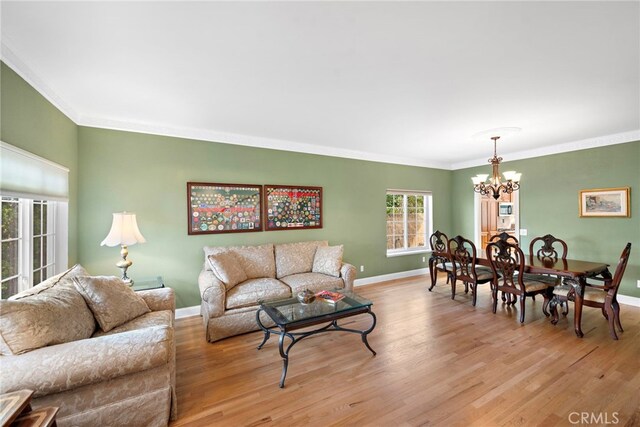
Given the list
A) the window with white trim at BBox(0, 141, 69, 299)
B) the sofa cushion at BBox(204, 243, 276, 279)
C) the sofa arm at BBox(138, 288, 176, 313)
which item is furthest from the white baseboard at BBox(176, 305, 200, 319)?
the window with white trim at BBox(0, 141, 69, 299)

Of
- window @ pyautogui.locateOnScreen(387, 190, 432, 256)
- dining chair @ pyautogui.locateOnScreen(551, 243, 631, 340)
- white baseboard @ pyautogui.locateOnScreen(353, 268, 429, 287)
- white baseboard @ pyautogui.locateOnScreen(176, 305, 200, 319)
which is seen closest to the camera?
dining chair @ pyautogui.locateOnScreen(551, 243, 631, 340)

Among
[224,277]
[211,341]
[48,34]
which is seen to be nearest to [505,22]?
[48,34]

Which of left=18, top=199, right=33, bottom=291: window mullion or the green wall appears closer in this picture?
left=18, top=199, right=33, bottom=291: window mullion

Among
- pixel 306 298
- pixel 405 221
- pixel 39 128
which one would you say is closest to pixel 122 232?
pixel 39 128

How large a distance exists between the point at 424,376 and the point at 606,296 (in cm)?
241

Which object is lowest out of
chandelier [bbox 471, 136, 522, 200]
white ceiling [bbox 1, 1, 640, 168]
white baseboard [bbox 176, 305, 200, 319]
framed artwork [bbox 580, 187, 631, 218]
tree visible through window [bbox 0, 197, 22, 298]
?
white baseboard [bbox 176, 305, 200, 319]

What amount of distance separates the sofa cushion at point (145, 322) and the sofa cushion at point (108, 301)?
0.03 metres

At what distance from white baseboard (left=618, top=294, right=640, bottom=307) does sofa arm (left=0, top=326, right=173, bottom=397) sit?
598 cm

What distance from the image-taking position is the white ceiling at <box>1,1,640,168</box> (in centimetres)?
161

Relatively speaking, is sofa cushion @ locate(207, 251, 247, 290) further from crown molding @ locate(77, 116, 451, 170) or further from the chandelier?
the chandelier

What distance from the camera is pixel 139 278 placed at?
3.39 m

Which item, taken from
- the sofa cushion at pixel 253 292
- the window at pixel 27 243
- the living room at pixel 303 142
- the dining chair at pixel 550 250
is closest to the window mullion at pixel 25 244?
the window at pixel 27 243

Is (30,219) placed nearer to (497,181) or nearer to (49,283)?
(49,283)

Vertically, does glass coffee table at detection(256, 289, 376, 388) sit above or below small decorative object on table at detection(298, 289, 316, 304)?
below
